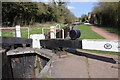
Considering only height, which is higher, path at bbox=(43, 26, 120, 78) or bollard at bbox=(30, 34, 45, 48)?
bollard at bbox=(30, 34, 45, 48)

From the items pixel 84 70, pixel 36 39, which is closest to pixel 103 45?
pixel 84 70

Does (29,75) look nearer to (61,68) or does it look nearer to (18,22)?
(61,68)

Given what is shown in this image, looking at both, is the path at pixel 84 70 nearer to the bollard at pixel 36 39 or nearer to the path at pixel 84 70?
the path at pixel 84 70

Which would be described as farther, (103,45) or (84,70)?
(103,45)

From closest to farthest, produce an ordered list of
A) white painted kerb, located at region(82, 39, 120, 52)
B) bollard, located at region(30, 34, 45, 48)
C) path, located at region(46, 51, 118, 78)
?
path, located at region(46, 51, 118, 78) → white painted kerb, located at region(82, 39, 120, 52) → bollard, located at region(30, 34, 45, 48)

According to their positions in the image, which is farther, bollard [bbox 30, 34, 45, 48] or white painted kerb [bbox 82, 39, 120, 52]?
bollard [bbox 30, 34, 45, 48]

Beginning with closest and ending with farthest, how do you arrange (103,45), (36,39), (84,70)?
(84,70) < (103,45) < (36,39)

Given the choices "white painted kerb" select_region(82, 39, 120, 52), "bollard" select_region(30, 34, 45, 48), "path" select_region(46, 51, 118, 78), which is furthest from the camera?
"bollard" select_region(30, 34, 45, 48)

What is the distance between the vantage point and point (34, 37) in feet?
17.1

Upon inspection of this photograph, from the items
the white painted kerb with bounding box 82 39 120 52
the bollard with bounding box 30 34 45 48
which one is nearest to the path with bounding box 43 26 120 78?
the white painted kerb with bounding box 82 39 120 52

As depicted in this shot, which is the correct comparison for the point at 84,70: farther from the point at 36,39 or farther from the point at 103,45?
the point at 36,39

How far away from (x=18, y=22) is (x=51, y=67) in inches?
792

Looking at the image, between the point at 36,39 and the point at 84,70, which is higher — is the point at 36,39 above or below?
above

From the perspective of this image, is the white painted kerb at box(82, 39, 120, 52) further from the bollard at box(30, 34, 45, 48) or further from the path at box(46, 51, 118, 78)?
the bollard at box(30, 34, 45, 48)
